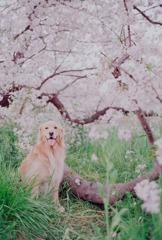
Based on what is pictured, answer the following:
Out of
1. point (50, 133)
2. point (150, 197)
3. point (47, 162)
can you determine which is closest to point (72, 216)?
point (47, 162)

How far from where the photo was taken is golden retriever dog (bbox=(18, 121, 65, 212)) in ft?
15.0

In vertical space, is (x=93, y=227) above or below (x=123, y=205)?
below

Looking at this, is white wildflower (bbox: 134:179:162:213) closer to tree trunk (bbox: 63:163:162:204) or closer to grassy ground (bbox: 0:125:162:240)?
grassy ground (bbox: 0:125:162:240)

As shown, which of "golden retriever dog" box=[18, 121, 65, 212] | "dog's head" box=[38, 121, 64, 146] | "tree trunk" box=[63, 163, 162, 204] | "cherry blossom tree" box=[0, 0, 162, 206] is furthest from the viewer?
"cherry blossom tree" box=[0, 0, 162, 206]

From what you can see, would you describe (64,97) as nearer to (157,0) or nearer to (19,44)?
(19,44)

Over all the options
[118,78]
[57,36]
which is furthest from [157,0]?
[118,78]

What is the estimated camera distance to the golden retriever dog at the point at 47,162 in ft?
15.0

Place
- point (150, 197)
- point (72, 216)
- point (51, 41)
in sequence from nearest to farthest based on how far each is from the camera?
point (150, 197) → point (72, 216) → point (51, 41)

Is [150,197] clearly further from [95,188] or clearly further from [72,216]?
[95,188]

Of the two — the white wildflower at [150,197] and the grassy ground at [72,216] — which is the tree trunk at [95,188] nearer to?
the grassy ground at [72,216]

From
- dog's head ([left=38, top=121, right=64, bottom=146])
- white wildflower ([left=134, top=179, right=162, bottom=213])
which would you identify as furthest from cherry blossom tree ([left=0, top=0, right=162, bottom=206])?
white wildflower ([left=134, top=179, right=162, bottom=213])

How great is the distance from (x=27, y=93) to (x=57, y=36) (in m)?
1.27

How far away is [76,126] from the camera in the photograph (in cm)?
816

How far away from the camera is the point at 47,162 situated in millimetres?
4680
